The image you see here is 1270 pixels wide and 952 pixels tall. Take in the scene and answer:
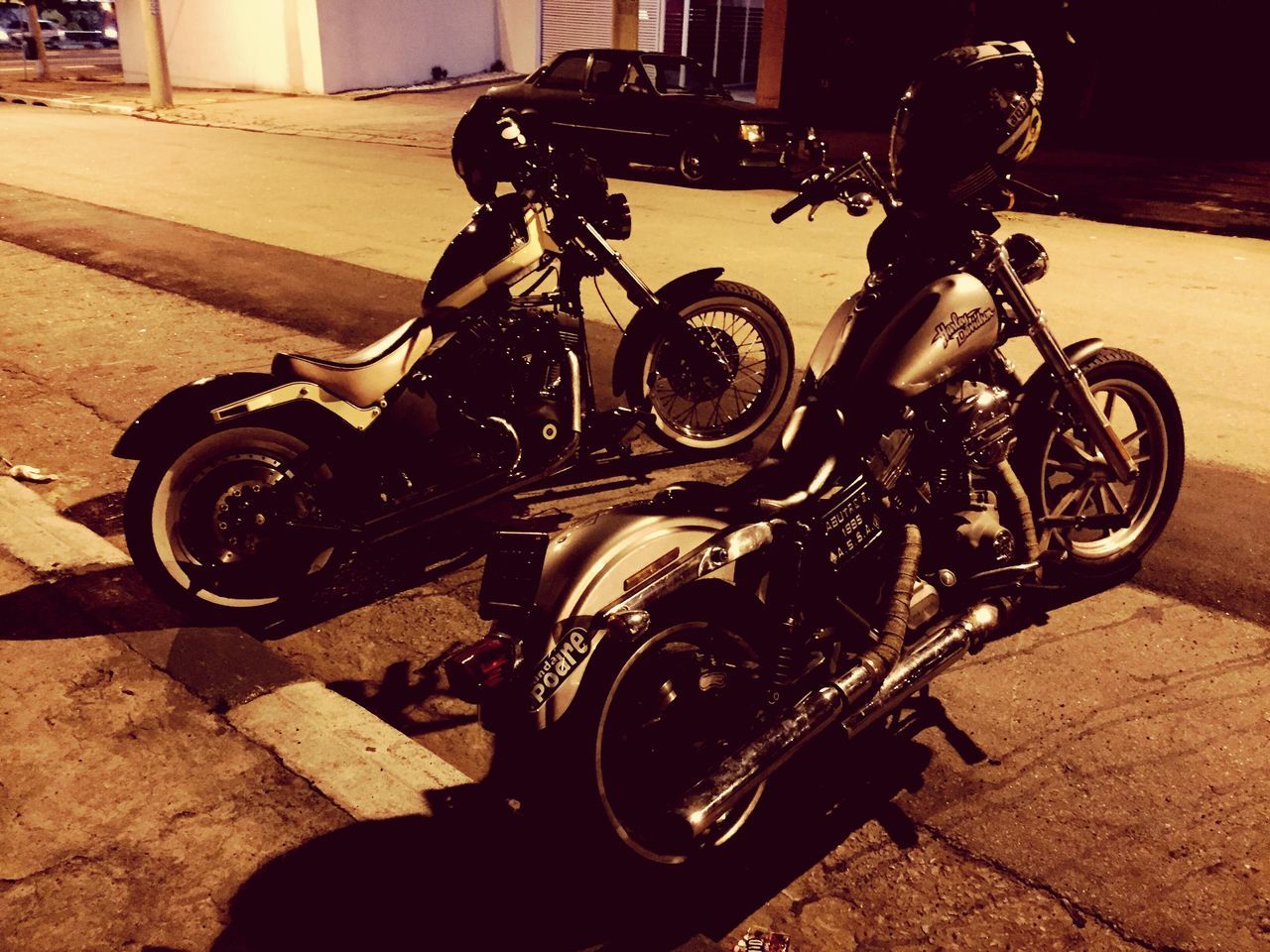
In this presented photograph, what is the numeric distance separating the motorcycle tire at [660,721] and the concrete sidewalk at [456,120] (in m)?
1.97

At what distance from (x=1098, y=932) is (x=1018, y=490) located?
4.39 feet

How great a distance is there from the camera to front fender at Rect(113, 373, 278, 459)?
147 inches

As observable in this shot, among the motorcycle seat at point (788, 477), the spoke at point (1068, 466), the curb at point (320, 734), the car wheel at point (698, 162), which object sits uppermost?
the motorcycle seat at point (788, 477)

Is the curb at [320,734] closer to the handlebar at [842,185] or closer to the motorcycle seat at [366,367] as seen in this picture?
the motorcycle seat at [366,367]

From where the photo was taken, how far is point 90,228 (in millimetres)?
11133

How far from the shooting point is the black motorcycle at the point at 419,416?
12.6 ft

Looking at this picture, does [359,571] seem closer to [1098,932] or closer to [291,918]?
[291,918]

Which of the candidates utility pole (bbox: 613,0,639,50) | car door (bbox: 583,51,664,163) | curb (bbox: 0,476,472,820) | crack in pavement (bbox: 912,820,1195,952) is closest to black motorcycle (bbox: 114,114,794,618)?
curb (bbox: 0,476,472,820)

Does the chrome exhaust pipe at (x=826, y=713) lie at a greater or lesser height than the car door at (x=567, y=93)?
lesser

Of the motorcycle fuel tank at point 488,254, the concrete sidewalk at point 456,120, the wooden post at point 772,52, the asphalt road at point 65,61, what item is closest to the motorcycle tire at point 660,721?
the concrete sidewalk at point 456,120

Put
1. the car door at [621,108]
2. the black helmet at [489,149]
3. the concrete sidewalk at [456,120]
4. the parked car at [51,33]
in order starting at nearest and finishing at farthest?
the black helmet at [489,149]
the concrete sidewalk at [456,120]
the car door at [621,108]
the parked car at [51,33]

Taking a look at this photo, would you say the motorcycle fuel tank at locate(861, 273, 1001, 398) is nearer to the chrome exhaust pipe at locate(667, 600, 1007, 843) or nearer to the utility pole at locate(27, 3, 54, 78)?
the chrome exhaust pipe at locate(667, 600, 1007, 843)

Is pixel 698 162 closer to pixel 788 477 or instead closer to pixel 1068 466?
pixel 1068 466

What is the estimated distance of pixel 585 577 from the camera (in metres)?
2.55
